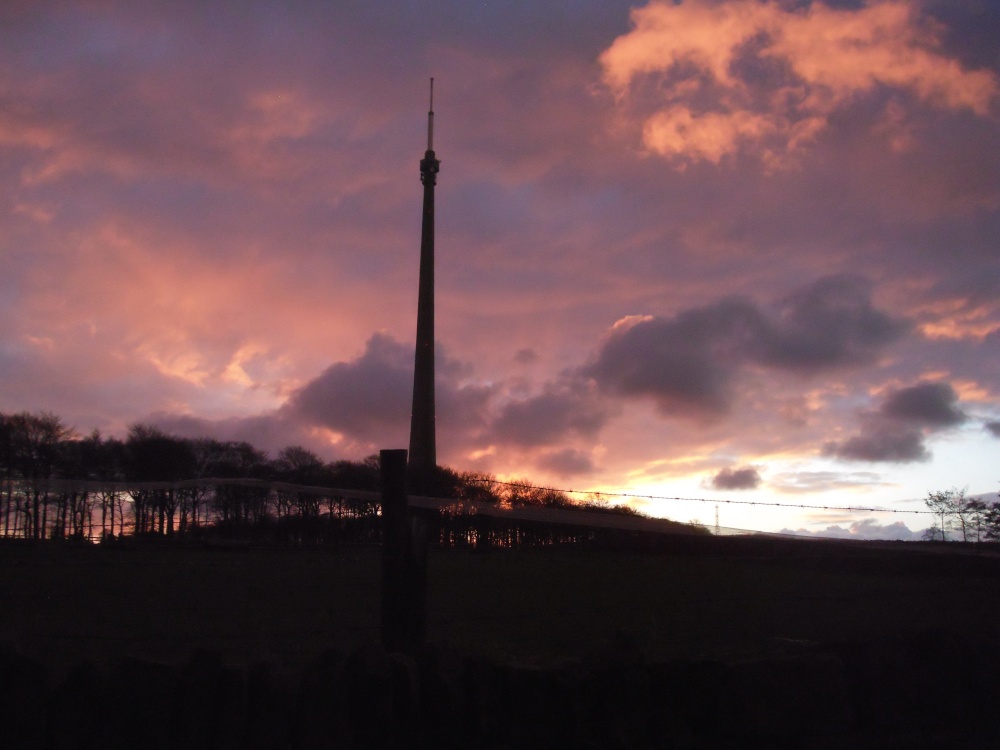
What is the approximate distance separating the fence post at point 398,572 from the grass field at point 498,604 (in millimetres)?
720

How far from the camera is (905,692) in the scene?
16.3ft

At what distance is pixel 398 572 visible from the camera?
491 centimetres

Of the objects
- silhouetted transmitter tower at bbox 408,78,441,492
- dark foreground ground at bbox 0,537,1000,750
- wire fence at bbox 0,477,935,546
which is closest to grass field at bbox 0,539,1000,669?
dark foreground ground at bbox 0,537,1000,750

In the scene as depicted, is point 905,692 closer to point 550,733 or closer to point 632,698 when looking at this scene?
point 632,698

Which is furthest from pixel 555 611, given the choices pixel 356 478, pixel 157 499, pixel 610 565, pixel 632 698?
pixel 356 478

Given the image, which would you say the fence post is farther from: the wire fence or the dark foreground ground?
the wire fence

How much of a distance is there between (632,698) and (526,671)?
59cm

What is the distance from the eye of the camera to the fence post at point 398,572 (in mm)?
4883

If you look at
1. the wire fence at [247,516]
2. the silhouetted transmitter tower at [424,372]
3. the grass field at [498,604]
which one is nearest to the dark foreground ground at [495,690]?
the grass field at [498,604]

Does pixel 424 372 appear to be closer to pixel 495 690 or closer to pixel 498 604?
pixel 498 604

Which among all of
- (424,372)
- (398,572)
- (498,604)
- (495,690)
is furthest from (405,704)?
(424,372)

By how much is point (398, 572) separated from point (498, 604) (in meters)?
7.52

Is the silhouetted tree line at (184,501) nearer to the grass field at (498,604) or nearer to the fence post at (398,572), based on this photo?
the grass field at (498,604)

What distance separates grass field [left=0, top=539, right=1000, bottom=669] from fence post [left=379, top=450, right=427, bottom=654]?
2.36 feet
